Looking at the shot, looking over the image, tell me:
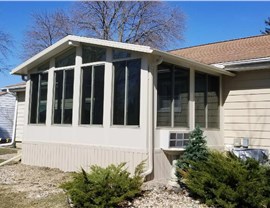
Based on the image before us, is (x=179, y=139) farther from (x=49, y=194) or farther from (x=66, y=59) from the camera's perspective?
(x=66, y=59)

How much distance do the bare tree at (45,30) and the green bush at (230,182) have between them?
26.8 metres

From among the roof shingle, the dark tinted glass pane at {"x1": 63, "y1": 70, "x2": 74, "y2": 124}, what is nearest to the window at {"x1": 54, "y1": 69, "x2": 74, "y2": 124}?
the dark tinted glass pane at {"x1": 63, "y1": 70, "x2": 74, "y2": 124}

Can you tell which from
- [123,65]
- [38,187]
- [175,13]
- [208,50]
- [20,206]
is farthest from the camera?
[175,13]

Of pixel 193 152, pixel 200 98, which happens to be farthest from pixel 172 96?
pixel 193 152

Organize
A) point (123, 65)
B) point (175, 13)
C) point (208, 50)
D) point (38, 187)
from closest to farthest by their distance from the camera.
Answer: point (38, 187)
point (123, 65)
point (208, 50)
point (175, 13)

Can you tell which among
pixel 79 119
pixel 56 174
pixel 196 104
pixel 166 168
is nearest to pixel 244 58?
pixel 196 104

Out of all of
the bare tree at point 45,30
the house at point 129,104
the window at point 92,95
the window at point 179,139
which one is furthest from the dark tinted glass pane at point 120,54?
the bare tree at point 45,30

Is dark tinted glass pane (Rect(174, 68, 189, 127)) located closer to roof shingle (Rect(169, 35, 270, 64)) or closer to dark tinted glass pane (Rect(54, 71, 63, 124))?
roof shingle (Rect(169, 35, 270, 64))

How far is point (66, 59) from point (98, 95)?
2.03 meters

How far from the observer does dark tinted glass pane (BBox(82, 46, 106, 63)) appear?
8375 mm

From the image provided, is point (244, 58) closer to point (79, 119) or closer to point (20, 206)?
point (79, 119)

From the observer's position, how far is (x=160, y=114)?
7477 mm

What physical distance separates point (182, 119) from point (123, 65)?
2.04 meters

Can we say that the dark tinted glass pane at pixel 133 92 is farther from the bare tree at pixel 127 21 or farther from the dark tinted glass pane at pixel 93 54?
the bare tree at pixel 127 21
